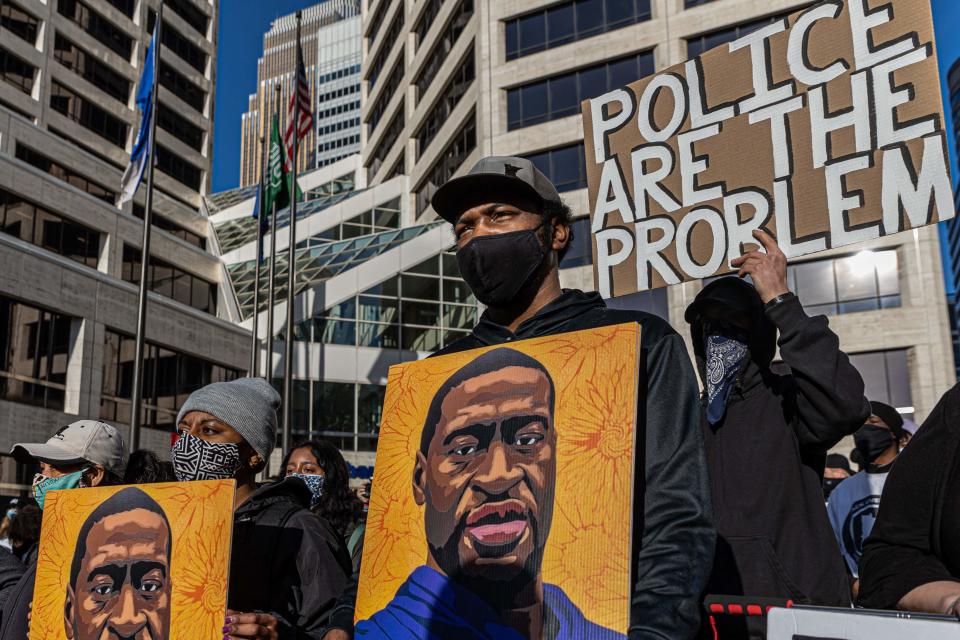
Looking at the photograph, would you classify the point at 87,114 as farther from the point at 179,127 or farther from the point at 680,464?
the point at 680,464

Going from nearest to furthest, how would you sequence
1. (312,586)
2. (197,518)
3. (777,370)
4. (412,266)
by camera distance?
(197,518)
(312,586)
(777,370)
(412,266)

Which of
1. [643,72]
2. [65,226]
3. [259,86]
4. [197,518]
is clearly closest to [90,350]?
[65,226]

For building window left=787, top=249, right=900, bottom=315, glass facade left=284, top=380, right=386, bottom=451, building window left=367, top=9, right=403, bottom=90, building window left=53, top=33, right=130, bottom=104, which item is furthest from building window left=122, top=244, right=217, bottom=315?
building window left=787, top=249, right=900, bottom=315

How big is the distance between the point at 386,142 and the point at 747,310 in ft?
165

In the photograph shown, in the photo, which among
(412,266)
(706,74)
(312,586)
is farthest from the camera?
(412,266)

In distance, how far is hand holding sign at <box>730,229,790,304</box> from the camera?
3.14 meters

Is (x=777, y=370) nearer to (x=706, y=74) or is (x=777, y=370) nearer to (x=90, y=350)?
(x=706, y=74)

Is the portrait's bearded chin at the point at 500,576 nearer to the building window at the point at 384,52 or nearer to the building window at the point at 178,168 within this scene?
the building window at the point at 384,52

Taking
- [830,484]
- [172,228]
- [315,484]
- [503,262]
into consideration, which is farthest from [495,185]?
[172,228]

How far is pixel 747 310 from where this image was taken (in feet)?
10.9

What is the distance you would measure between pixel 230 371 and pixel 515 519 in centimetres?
3147

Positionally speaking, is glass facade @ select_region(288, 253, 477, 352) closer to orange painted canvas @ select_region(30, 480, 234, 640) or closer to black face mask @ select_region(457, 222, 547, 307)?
orange painted canvas @ select_region(30, 480, 234, 640)

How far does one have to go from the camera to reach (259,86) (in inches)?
7766

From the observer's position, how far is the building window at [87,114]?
46281mm
